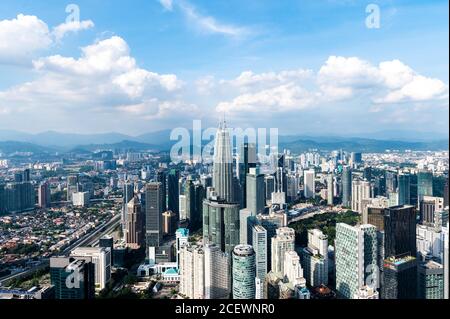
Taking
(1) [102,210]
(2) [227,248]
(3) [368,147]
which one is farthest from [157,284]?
(3) [368,147]

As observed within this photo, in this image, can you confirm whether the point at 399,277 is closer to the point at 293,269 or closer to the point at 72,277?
the point at 293,269

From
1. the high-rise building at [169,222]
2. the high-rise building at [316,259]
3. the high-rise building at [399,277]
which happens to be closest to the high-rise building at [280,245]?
the high-rise building at [316,259]

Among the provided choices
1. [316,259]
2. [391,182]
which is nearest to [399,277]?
[316,259]

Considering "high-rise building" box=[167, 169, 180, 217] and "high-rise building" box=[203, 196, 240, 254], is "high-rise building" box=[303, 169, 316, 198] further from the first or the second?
"high-rise building" box=[167, 169, 180, 217]

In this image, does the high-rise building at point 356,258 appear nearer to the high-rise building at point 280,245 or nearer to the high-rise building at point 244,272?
the high-rise building at point 280,245

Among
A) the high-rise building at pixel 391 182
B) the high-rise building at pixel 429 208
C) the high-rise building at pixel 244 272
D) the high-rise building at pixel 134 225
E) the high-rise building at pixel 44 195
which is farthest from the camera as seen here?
the high-rise building at pixel 391 182
